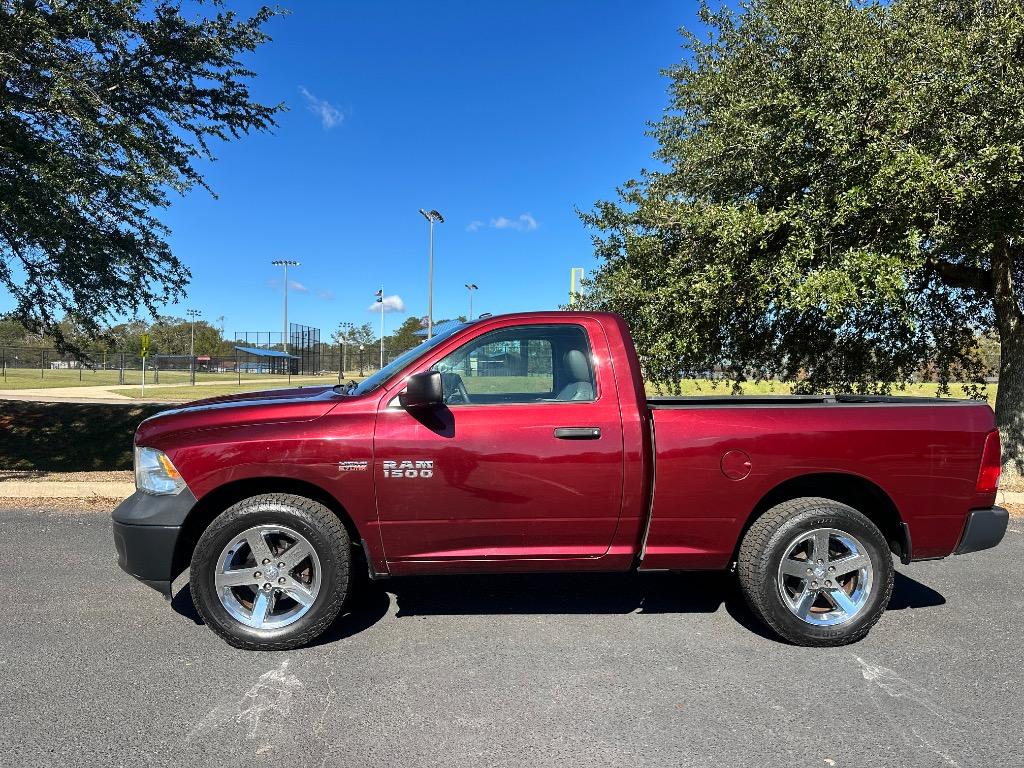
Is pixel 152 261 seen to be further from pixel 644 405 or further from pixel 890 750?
pixel 890 750

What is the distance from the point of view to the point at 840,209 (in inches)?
269

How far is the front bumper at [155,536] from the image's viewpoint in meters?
3.23

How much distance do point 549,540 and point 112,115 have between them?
29.0 ft

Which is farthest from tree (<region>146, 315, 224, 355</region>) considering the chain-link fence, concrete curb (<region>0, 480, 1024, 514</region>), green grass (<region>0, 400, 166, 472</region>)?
concrete curb (<region>0, 480, 1024, 514</region>)

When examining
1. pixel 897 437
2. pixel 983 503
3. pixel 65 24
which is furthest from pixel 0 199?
pixel 983 503

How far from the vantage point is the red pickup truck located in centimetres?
325

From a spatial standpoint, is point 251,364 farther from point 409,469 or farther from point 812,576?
point 812,576

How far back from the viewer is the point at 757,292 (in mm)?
7445

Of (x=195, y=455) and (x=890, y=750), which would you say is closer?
(x=890, y=750)

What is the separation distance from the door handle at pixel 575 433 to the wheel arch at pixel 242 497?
1208mm

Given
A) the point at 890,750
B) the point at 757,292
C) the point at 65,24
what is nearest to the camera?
the point at 890,750

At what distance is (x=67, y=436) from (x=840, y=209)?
13.4 metres

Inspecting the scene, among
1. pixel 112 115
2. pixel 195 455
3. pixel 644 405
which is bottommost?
pixel 195 455

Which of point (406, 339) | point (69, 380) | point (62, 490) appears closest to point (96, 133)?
point (62, 490)
